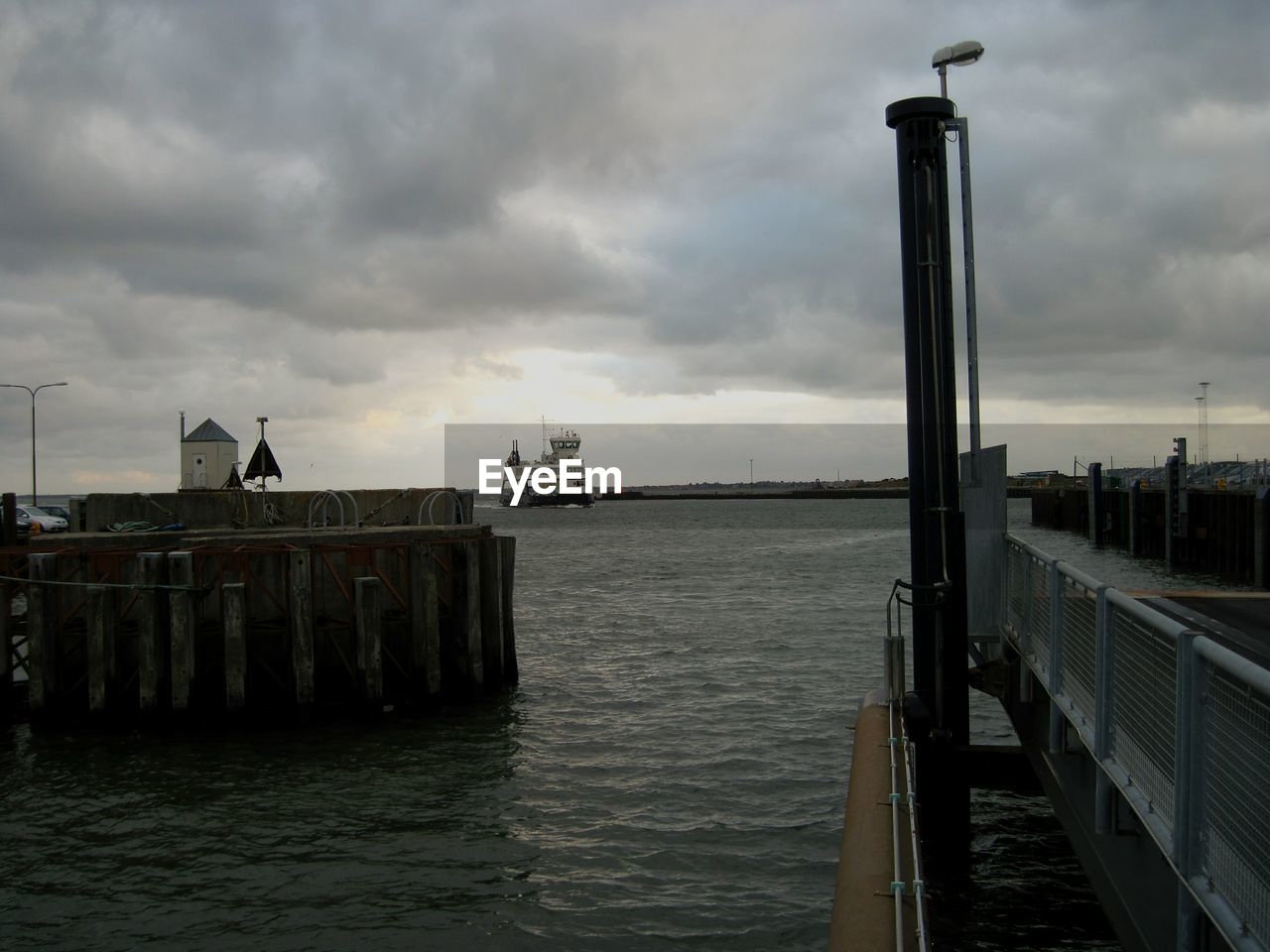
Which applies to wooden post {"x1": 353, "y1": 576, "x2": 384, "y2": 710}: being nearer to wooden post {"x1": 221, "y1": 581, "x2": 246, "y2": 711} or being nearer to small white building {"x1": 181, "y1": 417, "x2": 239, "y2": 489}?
wooden post {"x1": 221, "y1": 581, "x2": 246, "y2": 711}

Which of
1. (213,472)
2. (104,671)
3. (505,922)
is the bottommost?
(505,922)

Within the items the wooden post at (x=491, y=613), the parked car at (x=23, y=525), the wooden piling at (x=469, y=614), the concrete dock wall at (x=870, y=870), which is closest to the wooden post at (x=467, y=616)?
the wooden piling at (x=469, y=614)

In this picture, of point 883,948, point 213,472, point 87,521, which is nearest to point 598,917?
point 883,948

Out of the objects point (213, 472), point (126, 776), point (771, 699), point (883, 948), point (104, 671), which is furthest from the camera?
point (213, 472)

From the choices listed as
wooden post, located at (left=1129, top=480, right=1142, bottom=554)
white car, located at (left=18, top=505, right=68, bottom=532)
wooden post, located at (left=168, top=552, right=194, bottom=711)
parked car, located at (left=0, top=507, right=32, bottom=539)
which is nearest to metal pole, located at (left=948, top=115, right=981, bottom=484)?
wooden post, located at (left=168, top=552, right=194, bottom=711)

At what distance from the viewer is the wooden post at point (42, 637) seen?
16328 mm

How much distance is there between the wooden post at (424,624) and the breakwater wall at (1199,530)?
2636cm

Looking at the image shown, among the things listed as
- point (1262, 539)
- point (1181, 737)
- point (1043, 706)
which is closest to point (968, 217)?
point (1043, 706)

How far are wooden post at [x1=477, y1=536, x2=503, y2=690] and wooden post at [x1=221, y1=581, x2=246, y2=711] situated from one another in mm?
4034

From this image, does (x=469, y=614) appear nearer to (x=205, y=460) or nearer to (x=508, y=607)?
(x=508, y=607)

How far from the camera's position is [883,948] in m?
4.35

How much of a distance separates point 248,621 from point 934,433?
38.8 ft

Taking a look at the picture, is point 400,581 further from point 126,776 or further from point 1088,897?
point 1088,897

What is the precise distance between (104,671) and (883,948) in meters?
14.6
